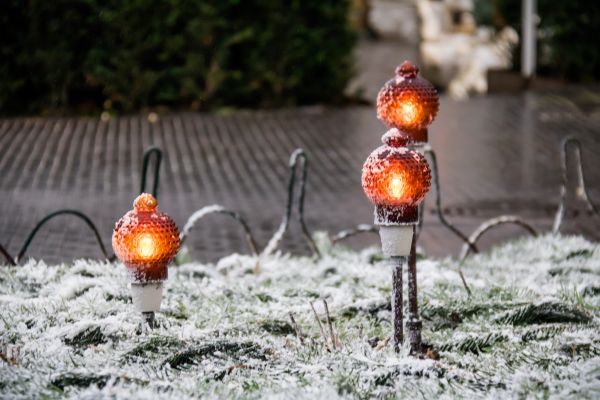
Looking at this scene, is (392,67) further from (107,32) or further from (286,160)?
(286,160)

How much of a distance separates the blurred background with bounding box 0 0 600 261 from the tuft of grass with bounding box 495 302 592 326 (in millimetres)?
3432

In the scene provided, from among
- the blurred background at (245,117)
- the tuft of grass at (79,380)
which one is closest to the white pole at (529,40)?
the blurred background at (245,117)

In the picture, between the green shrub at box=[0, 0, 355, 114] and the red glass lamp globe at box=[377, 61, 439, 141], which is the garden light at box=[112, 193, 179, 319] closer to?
the red glass lamp globe at box=[377, 61, 439, 141]

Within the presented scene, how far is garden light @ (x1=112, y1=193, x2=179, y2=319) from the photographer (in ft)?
12.6

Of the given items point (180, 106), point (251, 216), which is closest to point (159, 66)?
point (180, 106)

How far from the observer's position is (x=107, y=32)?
46.1 feet

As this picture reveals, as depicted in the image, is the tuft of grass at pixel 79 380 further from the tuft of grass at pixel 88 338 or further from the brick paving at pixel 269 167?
the brick paving at pixel 269 167

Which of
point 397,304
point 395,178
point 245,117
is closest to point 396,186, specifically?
point 395,178

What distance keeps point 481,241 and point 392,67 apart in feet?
39.6

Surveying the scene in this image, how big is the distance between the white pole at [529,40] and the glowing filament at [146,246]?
13.5m

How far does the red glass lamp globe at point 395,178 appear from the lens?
3.78 meters

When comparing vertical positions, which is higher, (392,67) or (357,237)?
(392,67)

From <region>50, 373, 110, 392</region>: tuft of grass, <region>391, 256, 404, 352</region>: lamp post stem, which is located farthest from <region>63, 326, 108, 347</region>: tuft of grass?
<region>391, 256, 404, 352</region>: lamp post stem

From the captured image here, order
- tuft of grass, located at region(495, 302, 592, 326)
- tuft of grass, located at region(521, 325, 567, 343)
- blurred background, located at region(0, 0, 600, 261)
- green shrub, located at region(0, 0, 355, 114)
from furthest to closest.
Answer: green shrub, located at region(0, 0, 355, 114) < blurred background, located at region(0, 0, 600, 261) < tuft of grass, located at region(495, 302, 592, 326) < tuft of grass, located at region(521, 325, 567, 343)
